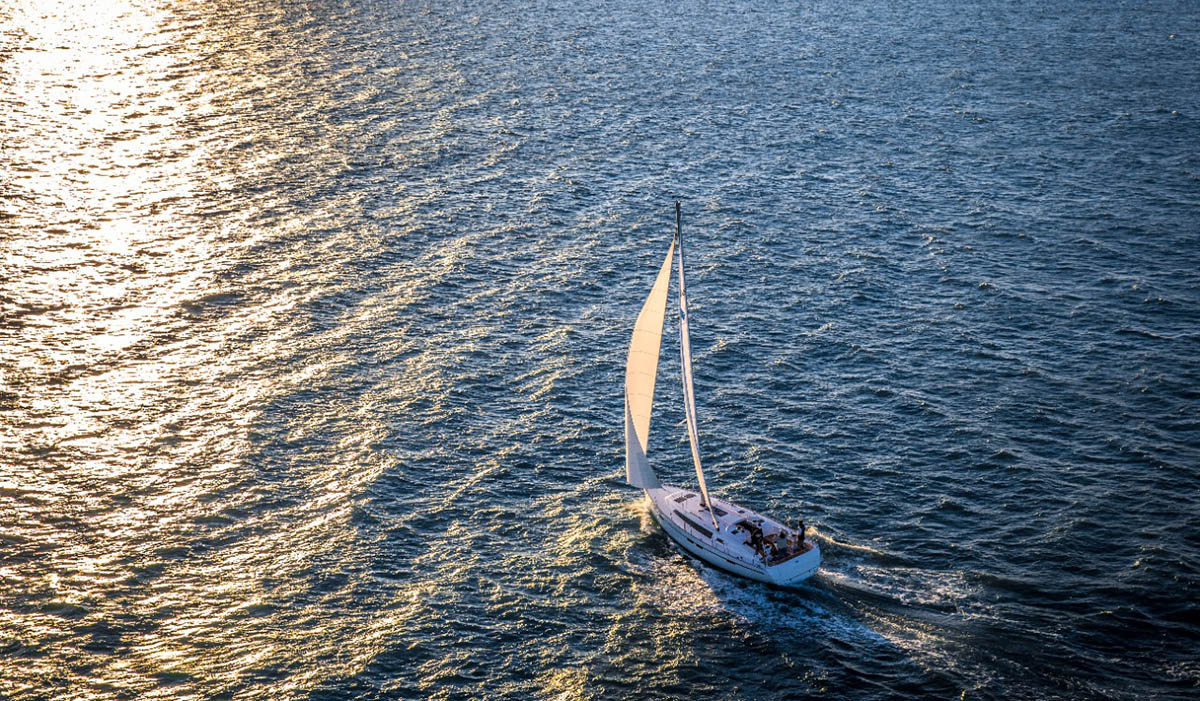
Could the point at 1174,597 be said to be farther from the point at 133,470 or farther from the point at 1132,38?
the point at 1132,38

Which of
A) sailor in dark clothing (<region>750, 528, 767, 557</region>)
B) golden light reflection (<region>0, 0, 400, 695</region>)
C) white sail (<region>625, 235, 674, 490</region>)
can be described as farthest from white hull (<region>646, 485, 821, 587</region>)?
golden light reflection (<region>0, 0, 400, 695</region>)

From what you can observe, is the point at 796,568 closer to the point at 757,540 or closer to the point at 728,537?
the point at 757,540

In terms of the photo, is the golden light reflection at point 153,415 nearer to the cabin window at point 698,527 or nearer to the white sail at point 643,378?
the white sail at point 643,378

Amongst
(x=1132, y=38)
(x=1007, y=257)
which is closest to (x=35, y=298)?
(x=1007, y=257)

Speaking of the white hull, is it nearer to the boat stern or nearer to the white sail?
the boat stern

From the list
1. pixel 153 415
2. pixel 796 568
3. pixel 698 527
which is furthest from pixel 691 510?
pixel 153 415

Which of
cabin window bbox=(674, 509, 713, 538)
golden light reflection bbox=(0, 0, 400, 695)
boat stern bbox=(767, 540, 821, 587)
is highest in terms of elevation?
golden light reflection bbox=(0, 0, 400, 695)

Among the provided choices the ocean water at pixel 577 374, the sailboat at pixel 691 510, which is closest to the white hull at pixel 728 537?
the sailboat at pixel 691 510
